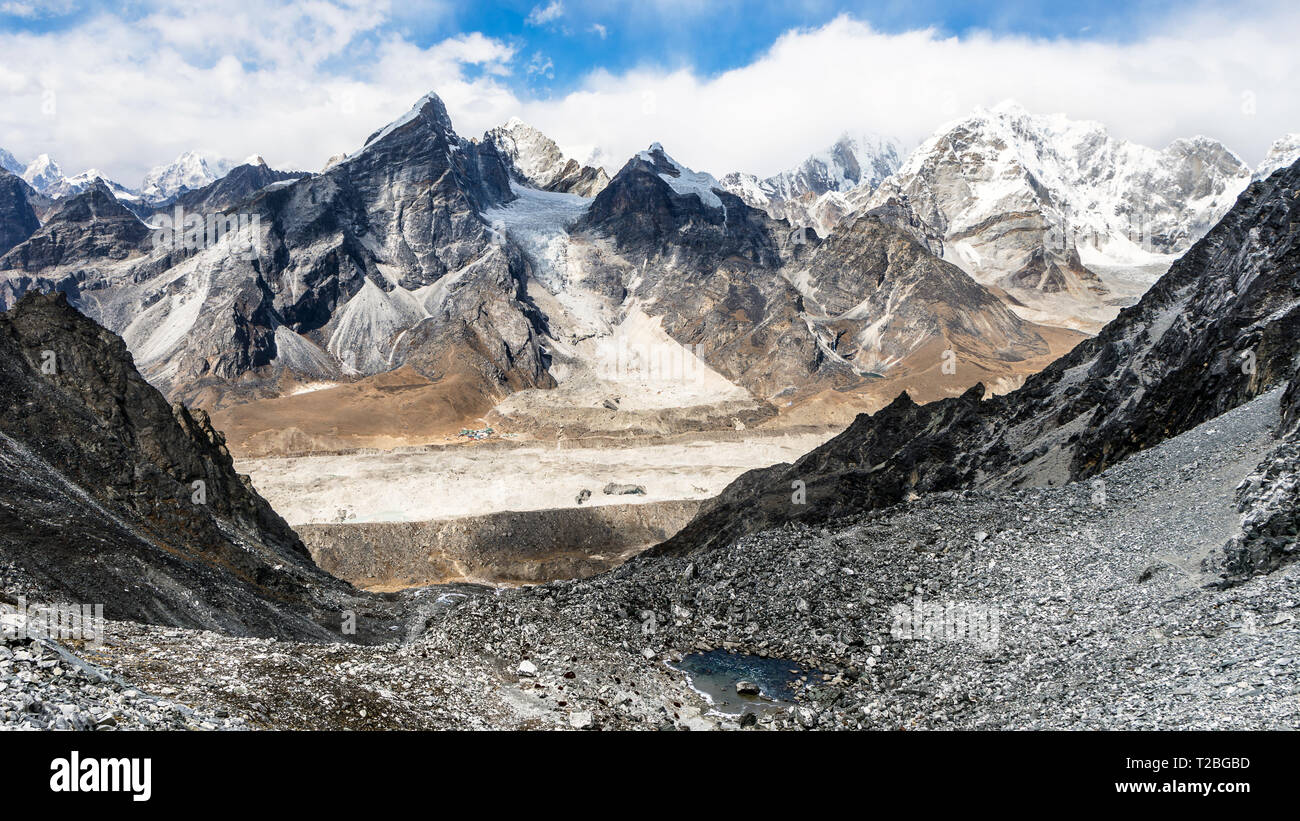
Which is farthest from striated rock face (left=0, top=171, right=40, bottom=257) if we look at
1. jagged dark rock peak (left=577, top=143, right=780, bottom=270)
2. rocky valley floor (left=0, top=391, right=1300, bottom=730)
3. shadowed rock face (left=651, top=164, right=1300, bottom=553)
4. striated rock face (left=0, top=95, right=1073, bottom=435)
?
rocky valley floor (left=0, top=391, right=1300, bottom=730)

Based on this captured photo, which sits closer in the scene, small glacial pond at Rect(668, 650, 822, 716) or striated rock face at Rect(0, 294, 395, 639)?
striated rock face at Rect(0, 294, 395, 639)

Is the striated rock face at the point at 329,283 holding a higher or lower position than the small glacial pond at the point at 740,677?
higher

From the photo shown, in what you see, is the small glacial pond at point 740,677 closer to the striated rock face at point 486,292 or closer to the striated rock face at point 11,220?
the striated rock face at point 486,292

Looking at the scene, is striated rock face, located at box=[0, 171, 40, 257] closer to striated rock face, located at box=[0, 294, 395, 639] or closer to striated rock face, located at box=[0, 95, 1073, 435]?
striated rock face, located at box=[0, 95, 1073, 435]

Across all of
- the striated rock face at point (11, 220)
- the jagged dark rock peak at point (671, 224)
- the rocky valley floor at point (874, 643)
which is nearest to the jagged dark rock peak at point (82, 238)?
the striated rock face at point (11, 220)

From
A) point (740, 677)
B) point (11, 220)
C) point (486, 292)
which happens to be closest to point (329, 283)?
point (486, 292)
